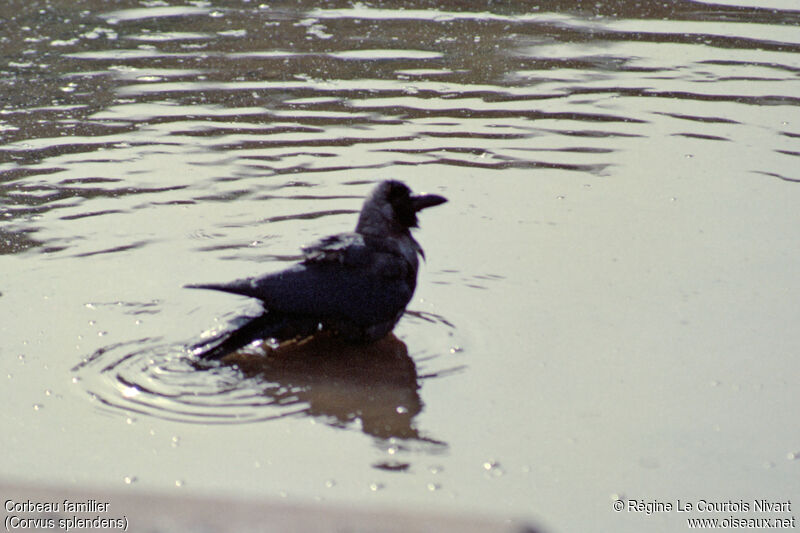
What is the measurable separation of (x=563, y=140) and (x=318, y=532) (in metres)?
6.37

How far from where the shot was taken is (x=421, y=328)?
16.3 feet

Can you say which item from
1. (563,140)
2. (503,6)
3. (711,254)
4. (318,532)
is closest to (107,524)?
(318,532)

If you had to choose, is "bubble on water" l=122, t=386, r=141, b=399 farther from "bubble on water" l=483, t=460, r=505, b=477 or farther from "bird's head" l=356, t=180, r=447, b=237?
"bubble on water" l=483, t=460, r=505, b=477

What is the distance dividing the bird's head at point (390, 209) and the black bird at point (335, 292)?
36 millimetres

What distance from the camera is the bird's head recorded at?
5.01 meters

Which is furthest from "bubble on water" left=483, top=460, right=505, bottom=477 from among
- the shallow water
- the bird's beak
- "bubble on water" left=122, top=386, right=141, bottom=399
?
the bird's beak

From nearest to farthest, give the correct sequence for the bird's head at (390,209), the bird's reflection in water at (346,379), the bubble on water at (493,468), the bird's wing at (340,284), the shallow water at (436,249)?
the bubble on water at (493,468), the shallow water at (436,249), the bird's reflection in water at (346,379), the bird's wing at (340,284), the bird's head at (390,209)

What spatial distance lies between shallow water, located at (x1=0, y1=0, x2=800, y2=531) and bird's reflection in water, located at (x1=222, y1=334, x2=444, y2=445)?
0.02 meters

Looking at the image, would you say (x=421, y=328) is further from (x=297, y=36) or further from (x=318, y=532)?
(x=297, y=36)

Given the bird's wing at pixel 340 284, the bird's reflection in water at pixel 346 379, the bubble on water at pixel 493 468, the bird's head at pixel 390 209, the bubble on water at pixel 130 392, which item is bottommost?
the bird's reflection in water at pixel 346 379

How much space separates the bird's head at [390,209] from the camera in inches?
197

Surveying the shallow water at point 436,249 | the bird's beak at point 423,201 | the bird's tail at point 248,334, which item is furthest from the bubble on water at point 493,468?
the bird's beak at point 423,201

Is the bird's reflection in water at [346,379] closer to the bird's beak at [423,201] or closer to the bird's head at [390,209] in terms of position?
the bird's head at [390,209]

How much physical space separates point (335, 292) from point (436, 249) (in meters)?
1.35
